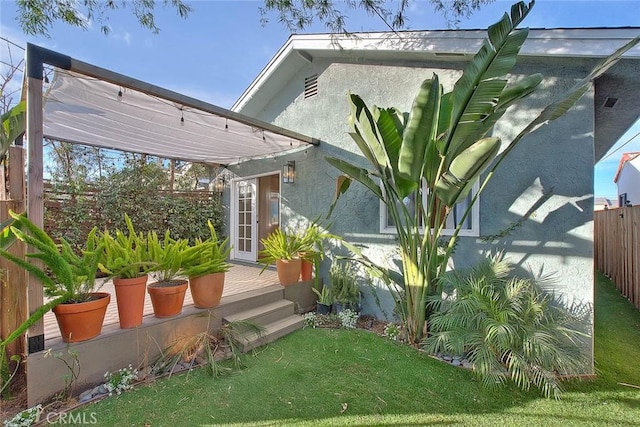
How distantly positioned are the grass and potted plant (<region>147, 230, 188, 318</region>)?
3.03ft

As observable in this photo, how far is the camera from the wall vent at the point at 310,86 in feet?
23.1

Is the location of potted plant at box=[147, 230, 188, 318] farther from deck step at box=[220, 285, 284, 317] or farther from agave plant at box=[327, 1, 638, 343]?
agave plant at box=[327, 1, 638, 343]

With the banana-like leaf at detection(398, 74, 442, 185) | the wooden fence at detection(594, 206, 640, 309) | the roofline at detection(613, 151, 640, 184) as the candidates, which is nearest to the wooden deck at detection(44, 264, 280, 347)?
the banana-like leaf at detection(398, 74, 442, 185)

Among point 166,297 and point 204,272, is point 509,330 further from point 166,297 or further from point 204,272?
point 166,297

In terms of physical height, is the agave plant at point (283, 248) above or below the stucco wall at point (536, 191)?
below

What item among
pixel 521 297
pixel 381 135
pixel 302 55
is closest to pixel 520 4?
pixel 381 135

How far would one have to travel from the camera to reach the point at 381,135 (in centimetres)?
393

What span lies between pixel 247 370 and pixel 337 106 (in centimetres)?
541

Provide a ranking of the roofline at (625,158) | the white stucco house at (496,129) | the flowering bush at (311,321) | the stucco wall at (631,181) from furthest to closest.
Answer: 1. the roofline at (625,158)
2. the stucco wall at (631,181)
3. the flowering bush at (311,321)
4. the white stucco house at (496,129)

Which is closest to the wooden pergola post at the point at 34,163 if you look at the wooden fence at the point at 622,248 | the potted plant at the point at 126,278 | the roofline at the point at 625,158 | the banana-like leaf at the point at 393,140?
the potted plant at the point at 126,278

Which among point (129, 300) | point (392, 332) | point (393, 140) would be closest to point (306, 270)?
point (392, 332)

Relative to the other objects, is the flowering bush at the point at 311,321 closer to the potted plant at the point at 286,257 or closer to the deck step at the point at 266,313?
the deck step at the point at 266,313

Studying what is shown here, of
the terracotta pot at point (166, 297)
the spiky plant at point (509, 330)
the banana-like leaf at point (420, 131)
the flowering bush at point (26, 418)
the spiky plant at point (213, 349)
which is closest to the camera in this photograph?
the flowering bush at point (26, 418)

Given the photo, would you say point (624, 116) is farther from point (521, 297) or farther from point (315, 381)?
point (315, 381)
